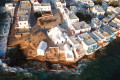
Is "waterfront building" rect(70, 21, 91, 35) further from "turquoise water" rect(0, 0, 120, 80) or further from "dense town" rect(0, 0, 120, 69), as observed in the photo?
"turquoise water" rect(0, 0, 120, 80)

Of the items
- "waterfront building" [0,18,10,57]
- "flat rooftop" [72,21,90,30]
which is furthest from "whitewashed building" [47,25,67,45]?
"waterfront building" [0,18,10,57]

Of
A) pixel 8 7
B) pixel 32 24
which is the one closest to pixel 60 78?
pixel 32 24

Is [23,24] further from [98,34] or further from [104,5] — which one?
[104,5]

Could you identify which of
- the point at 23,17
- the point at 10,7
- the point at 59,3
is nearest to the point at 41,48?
the point at 23,17

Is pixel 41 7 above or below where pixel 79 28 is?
Result: above

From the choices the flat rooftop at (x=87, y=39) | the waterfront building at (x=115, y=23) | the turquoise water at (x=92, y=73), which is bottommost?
the turquoise water at (x=92, y=73)

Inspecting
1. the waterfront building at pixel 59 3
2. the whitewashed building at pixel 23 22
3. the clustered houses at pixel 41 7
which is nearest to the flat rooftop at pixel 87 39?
the whitewashed building at pixel 23 22

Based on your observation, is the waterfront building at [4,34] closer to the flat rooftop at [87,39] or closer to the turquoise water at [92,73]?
the turquoise water at [92,73]

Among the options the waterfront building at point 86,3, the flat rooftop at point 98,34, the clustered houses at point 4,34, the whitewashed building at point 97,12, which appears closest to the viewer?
the clustered houses at point 4,34

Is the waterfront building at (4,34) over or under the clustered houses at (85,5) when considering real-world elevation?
under

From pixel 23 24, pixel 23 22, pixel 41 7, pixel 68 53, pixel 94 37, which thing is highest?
pixel 41 7
